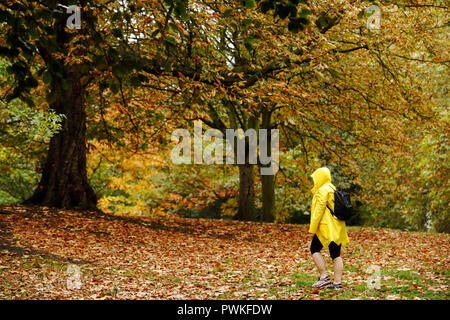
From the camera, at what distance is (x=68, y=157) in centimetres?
1342

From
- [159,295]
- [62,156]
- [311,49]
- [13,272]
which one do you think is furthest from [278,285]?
[62,156]

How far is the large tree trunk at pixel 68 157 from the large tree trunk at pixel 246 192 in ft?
22.8

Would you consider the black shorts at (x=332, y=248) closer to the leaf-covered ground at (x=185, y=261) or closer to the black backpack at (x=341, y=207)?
the black backpack at (x=341, y=207)

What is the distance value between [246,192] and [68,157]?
25.1 ft

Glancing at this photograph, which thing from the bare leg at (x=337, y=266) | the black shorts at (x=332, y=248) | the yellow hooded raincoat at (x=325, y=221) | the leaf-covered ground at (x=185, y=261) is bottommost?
the leaf-covered ground at (x=185, y=261)

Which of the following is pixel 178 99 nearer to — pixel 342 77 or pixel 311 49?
pixel 311 49

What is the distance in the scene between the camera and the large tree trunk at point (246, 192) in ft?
61.2

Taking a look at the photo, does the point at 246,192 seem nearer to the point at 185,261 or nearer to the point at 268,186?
the point at 268,186

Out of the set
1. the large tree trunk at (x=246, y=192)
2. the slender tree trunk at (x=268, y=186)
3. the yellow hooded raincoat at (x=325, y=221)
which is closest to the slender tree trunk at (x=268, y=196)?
the slender tree trunk at (x=268, y=186)

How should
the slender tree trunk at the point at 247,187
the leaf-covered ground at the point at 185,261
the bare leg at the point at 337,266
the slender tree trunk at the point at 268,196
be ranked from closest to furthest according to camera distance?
the bare leg at the point at 337,266 → the leaf-covered ground at the point at 185,261 → the slender tree trunk at the point at 247,187 → the slender tree trunk at the point at 268,196

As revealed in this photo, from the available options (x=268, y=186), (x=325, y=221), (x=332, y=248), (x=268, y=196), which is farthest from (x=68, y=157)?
(x=332, y=248)

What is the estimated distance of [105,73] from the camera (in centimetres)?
1209

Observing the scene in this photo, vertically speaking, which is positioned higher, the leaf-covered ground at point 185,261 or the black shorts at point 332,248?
the black shorts at point 332,248

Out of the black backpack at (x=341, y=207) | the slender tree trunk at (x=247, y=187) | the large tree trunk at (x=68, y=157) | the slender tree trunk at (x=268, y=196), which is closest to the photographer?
the black backpack at (x=341, y=207)
